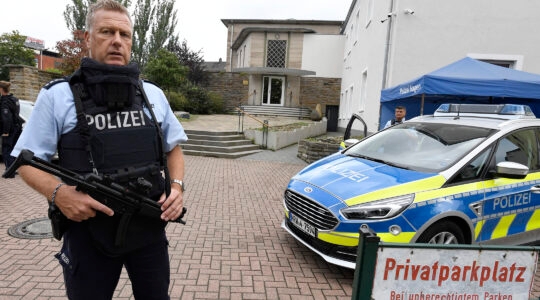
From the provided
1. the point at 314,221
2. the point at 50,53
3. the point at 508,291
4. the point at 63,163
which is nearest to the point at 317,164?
the point at 314,221

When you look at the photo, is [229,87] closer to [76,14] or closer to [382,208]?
[76,14]

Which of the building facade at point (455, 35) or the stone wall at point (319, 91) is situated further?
the stone wall at point (319, 91)

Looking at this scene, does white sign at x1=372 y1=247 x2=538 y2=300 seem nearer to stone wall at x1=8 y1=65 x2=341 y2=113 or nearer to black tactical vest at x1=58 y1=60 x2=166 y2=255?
black tactical vest at x1=58 y1=60 x2=166 y2=255

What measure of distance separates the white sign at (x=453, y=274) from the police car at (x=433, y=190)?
1.42 metres

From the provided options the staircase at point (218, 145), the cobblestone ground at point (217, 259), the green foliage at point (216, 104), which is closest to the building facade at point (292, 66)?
the green foliage at point (216, 104)

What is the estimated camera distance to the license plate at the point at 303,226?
11.0 ft

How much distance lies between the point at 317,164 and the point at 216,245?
159 cm

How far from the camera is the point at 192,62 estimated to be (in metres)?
26.8

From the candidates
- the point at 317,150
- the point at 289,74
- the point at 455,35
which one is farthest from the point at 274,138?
the point at 289,74

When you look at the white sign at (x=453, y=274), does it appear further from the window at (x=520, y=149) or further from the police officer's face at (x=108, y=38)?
the window at (x=520, y=149)

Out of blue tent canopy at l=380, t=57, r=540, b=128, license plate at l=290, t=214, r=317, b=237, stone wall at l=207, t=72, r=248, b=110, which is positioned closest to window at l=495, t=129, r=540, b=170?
license plate at l=290, t=214, r=317, b=237

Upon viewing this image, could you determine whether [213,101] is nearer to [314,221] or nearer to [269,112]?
[269,112]

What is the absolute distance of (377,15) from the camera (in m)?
12.5

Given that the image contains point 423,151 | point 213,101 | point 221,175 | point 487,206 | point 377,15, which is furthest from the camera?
point 213,101
